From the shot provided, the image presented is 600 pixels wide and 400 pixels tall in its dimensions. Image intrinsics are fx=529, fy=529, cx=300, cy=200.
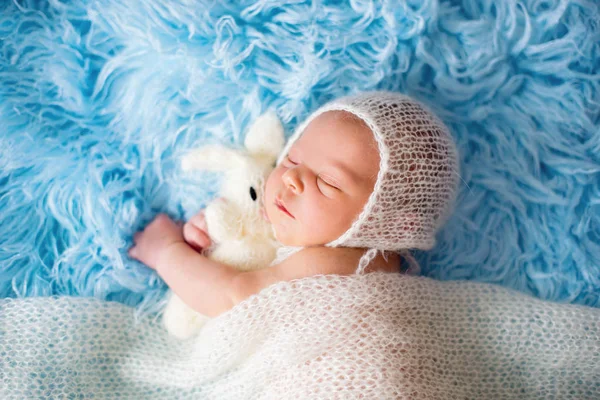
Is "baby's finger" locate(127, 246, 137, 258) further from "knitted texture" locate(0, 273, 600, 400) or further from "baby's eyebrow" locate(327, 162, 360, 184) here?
"baby's eyebrow" locate(327, 162, 360, 184)

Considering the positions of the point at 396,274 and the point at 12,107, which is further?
the point at 12,107

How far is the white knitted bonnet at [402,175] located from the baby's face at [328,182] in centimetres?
2

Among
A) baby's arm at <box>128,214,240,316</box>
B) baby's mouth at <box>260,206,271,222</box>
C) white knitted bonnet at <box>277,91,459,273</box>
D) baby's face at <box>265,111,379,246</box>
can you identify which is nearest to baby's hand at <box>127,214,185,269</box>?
baby's arm at <box>128,214,240,316</box>

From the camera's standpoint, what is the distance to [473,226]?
1.47m

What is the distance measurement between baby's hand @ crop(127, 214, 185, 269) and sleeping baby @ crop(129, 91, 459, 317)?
0.09 m

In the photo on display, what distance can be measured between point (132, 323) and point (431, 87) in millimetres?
1043

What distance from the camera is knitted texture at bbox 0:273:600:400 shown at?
3.90 ft

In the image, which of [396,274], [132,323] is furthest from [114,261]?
[396,274]

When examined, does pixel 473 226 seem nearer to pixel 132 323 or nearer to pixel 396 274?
pixel 396 274

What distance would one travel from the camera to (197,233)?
1423mm

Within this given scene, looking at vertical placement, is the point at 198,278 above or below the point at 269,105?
below

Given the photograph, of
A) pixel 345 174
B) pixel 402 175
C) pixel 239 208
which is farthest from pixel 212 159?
pixel 402 175

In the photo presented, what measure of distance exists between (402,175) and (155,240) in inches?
26.9

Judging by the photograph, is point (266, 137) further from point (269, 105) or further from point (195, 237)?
point (195, 237)
